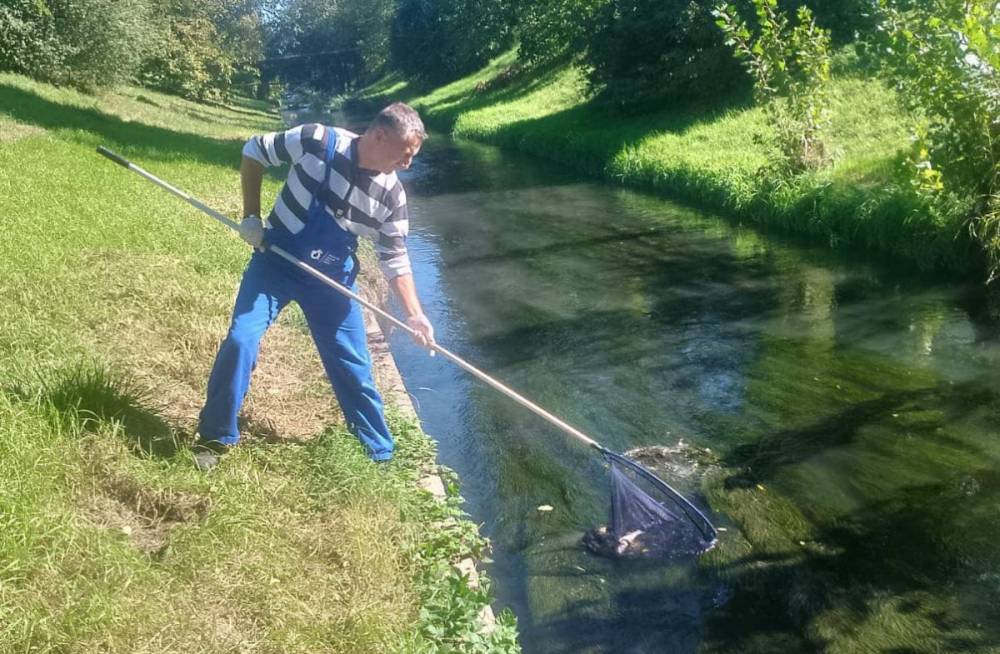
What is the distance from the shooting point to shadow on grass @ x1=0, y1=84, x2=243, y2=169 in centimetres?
1636

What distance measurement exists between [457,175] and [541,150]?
3.36 meters

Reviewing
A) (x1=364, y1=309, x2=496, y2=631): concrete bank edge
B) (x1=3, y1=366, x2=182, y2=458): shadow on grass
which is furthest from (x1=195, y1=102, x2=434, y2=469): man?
(x1=364, y1=309, x2=496, y2=631): concrete bank edge

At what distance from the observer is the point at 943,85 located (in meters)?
9.55

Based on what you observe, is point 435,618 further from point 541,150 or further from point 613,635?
point 541,150

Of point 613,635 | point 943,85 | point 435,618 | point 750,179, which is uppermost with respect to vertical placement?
point 943,85

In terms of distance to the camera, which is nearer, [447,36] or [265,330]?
[265,330]

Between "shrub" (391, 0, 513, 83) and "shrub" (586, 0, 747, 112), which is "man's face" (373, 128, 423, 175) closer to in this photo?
"shrub" (586, 0, 747, 112)

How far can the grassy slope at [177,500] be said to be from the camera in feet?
11.5

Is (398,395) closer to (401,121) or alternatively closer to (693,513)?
(693,513)

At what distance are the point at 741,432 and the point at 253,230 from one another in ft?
12.1

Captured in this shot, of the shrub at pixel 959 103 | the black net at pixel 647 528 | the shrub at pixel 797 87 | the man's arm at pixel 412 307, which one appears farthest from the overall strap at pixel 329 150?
the shrub at pixel 797 87

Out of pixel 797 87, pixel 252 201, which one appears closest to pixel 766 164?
pixel 797 87

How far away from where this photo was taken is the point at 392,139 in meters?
4.52

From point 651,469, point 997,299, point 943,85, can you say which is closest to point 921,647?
point 651,469
